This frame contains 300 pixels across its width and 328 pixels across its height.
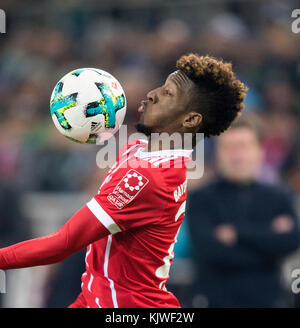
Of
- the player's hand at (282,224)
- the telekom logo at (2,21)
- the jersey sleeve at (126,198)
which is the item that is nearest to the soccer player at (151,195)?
the jersey sleeve at (126,198)

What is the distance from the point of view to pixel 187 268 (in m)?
6.44

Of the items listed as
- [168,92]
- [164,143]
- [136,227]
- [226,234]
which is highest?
[168,92]

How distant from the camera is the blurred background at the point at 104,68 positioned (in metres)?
6.70

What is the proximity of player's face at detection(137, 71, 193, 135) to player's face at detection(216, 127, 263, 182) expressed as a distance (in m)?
1.76

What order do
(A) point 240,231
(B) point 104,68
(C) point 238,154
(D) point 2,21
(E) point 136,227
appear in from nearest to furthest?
1. (E) point 136,227
2. (A) point 240,231
3. (C) point 238,154
4. (B) point 104,68
5. (D) point 2,21

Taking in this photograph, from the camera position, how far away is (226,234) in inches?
196

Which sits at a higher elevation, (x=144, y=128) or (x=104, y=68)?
(x=104, y=68)

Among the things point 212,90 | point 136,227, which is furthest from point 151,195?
point 212,90

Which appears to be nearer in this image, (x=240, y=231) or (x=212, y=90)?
(x=212, y=90)

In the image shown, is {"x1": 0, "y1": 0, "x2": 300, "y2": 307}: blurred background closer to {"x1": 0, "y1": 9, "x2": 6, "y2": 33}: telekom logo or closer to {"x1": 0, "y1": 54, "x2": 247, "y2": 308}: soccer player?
{"x1": 0, "y1": 9, "x2": 6, "y2": 33}: telekom logo

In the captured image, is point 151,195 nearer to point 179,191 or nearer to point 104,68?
point 179,191

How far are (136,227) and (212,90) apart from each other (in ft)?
3.12
